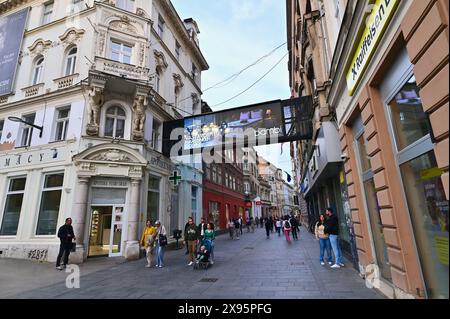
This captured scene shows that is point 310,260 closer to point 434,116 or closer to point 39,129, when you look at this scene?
point 434,116

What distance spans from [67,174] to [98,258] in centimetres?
417

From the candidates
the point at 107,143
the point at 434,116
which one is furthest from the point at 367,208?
the point at 107,143

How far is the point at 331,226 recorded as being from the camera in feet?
26.9

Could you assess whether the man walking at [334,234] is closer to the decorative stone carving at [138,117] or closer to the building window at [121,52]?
the decorative stone carving at [138,117]

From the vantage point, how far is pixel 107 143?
12258 millimetres

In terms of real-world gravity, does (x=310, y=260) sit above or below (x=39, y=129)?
below

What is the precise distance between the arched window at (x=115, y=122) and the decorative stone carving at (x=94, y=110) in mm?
745

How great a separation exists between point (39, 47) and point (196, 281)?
16284mm

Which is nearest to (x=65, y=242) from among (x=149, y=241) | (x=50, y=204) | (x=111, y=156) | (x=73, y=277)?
(x=73, y=277)

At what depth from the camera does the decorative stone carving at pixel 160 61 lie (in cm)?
1598

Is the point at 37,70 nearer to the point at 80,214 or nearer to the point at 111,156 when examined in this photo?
the point at 111,156

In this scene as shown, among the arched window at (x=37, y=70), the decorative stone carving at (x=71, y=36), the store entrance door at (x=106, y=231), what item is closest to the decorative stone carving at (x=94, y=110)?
the store entrance door at (x=106, y=231)

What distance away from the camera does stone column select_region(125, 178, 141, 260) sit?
11.6 metres
